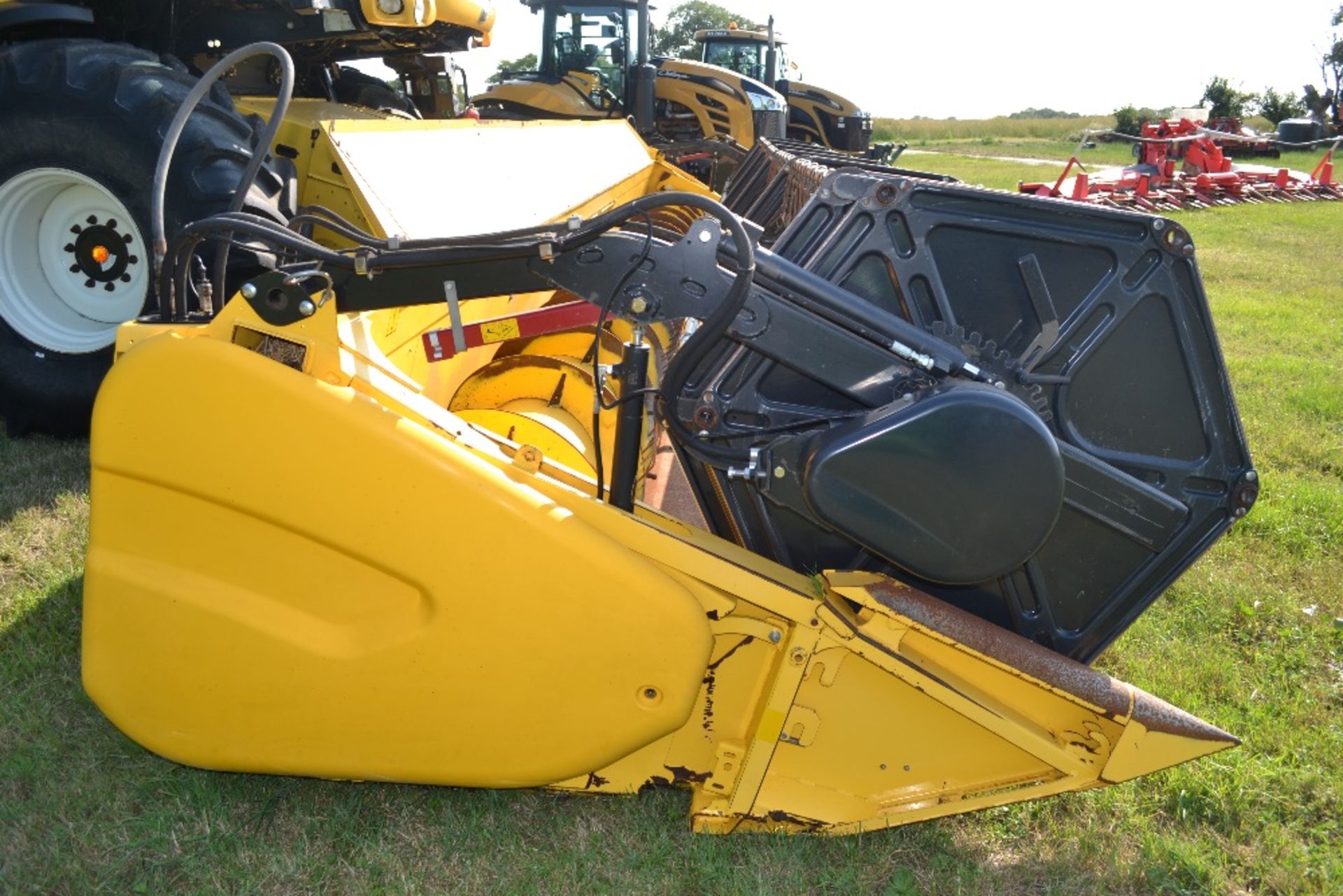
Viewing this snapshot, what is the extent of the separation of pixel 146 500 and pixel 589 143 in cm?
314

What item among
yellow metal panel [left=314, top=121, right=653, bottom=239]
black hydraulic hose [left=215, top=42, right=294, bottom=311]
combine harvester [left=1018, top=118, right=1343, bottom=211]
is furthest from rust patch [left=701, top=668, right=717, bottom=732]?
combine harvester [left=1018, top=118, right=1343, bottom=211]

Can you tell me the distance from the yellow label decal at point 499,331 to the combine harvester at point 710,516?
1.01 feet

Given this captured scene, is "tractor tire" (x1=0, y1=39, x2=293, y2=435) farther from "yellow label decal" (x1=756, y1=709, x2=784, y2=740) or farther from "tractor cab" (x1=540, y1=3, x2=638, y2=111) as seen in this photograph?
"tractor cab" (x1=540, y1=3, x2=638, y2=111)

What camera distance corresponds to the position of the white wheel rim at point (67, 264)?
4242mm

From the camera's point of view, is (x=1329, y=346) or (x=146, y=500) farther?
(x=1329, y=346)

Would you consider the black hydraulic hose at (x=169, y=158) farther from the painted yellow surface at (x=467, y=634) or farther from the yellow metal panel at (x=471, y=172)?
the yellow metal panel at (x=471, y=172)

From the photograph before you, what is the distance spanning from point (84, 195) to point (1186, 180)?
16910 millimetres

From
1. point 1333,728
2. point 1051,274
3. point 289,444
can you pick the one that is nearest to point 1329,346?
point 1333,728

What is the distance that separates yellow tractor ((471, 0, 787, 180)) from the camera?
33.5ft

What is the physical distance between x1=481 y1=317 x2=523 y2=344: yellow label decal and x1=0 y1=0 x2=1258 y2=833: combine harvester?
31cm

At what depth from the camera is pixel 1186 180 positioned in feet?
55.3

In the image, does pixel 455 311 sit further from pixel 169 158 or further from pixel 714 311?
pixel 169 158

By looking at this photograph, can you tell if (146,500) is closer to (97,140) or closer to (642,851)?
(642,851)

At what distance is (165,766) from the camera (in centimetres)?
263
